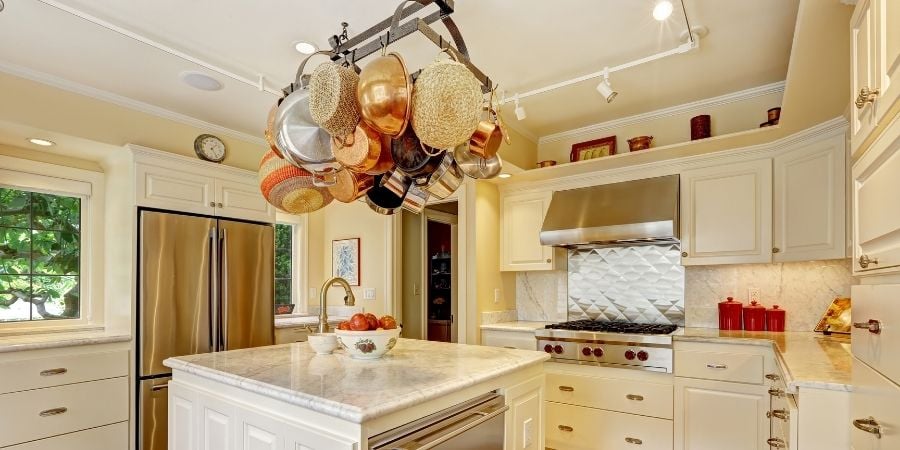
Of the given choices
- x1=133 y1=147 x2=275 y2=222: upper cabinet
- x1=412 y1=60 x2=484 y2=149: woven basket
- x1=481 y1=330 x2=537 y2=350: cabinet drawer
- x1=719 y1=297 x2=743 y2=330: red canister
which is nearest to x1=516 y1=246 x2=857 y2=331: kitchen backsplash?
x1=719 y1=297 x2=743 y2=330: red canister

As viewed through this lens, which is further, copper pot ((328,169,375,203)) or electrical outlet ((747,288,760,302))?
electrical outlet ((747,288,760,302))

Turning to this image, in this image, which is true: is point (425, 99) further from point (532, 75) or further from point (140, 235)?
point (140, 235)

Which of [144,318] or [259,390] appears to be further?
[144,318]

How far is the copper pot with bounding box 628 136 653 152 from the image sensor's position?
346cm

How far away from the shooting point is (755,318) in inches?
127

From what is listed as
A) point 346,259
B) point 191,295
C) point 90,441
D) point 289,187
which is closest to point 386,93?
point 289,187

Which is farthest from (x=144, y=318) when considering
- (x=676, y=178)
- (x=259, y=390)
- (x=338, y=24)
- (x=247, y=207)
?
(x=676, y=178)

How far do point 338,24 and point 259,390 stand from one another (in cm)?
167

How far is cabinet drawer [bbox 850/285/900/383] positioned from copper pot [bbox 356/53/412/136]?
4.36 ft

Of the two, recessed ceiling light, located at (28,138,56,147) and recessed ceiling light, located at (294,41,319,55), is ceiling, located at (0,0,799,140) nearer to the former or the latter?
recessed ceiling light, located at (294,41,319,55)

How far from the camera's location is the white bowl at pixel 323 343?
2.36m

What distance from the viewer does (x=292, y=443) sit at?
1.63 m

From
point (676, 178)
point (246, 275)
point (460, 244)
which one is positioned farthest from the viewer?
point (460, 244)

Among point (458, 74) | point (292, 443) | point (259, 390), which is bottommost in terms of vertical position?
point (292, 443)
